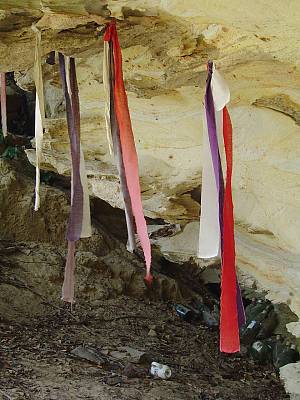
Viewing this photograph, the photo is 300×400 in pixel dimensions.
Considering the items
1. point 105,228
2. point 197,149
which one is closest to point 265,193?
point 197,149

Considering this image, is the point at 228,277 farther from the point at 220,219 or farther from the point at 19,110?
the point at 19,110

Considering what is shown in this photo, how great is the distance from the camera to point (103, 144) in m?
2.79

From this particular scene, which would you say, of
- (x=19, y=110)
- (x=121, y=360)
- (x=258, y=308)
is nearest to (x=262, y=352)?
(x=258, y=308)

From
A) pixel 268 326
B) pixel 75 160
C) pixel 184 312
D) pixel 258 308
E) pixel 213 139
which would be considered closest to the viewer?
pixel 213 139

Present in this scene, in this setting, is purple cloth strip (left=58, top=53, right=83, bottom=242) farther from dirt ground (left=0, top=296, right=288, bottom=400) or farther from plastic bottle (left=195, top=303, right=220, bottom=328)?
plastic bottle (left=195, top=303, right=220, bottom=328)

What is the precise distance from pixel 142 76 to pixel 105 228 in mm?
2635

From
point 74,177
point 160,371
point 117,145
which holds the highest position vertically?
point 117,145

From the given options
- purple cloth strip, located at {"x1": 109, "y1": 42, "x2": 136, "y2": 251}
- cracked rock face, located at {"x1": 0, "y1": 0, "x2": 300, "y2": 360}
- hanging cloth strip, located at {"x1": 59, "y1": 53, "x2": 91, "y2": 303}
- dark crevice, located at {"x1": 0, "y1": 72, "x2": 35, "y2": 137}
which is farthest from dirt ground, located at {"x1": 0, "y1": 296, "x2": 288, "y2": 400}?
dark crevice, located at {"x1": 0, "y1": 72, "x2": 35, "y2": 137}

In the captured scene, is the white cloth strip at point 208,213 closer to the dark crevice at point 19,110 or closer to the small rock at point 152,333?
the small rock at point 152,333

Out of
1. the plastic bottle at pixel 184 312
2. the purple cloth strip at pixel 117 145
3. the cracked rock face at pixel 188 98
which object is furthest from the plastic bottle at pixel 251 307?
the purple cloth strip at pixel 117 145

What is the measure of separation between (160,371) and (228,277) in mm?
1745

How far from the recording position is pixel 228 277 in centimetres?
152

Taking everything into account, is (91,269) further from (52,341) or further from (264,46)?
(264,46)

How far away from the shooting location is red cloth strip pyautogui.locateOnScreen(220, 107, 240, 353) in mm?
1504
